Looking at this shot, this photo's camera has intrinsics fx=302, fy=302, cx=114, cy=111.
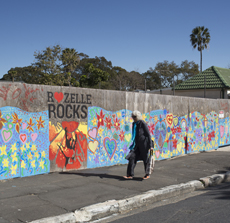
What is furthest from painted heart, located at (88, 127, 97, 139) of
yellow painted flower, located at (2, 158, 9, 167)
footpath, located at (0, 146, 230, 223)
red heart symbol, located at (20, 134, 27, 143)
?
yellow painted flower, located at (2, 158, 9, 167)

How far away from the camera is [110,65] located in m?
61.8

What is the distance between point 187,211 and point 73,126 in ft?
12.7

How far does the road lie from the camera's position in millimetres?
4820

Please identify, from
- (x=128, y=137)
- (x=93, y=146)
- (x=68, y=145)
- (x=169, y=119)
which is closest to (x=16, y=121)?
(x=68, y=145)

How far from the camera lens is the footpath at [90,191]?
4.88 meters

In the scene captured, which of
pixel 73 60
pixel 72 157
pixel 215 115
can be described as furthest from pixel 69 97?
pixel 73 60

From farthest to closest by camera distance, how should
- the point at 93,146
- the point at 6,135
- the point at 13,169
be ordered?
1. the point at 93,146
2. the point at 13,169
3. the point at 6,135

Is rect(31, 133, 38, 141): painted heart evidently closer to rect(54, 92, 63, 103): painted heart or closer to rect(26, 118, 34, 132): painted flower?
rect(26, 118, 34, 132): painted flower

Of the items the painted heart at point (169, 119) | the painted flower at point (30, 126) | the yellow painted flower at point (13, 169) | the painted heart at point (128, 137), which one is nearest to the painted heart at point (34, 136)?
the painted flower at point (30, 126)

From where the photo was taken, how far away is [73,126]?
26.3 ft

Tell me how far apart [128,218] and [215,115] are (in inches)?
405

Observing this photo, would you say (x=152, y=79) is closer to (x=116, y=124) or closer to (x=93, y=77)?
(x=93, y=77)

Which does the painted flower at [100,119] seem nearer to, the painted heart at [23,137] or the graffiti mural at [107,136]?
the graffiti mural at [107,136]

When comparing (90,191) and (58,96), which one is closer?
(90,191)
